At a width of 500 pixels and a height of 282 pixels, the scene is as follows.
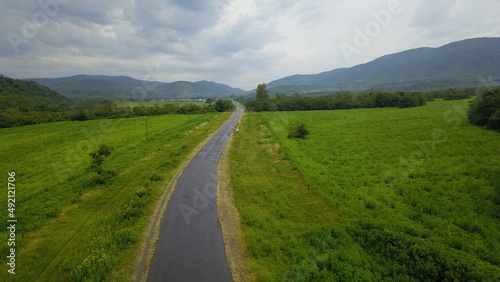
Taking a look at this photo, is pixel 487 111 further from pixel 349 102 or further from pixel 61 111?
pixel 61 111

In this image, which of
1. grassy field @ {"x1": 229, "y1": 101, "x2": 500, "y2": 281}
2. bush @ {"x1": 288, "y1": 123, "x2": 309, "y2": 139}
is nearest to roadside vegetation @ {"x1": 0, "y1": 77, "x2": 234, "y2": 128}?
bush @ {"x1": 288, "y1": 123, "x2": 309, "y2": 139}

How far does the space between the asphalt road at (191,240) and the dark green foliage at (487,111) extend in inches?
1628

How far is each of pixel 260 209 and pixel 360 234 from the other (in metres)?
6.52

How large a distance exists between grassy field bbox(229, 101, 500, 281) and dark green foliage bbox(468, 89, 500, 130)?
7232 mm

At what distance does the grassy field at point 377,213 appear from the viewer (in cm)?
935

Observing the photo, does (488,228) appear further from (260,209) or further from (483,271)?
(260,209)

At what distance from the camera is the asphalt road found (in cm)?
979

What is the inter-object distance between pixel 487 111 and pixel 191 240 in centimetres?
4731

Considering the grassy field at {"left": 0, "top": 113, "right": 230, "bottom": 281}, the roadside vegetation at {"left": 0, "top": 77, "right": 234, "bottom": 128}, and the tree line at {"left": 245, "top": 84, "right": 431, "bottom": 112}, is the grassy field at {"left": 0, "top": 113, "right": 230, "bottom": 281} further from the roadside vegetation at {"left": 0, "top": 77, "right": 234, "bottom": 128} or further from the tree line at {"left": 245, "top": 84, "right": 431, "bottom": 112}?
the tree line at {"left": 245, "top": 84, "right": 431, "bottom": 112}

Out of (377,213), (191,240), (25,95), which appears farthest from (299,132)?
(25,95)

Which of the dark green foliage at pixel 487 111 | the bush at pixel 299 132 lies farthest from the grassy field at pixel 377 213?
the bush at pixel 299 132

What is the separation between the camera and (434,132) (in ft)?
106

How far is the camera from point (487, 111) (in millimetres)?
33656

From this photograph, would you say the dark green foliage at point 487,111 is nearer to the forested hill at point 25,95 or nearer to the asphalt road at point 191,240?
the asphalt road at point 191,240
